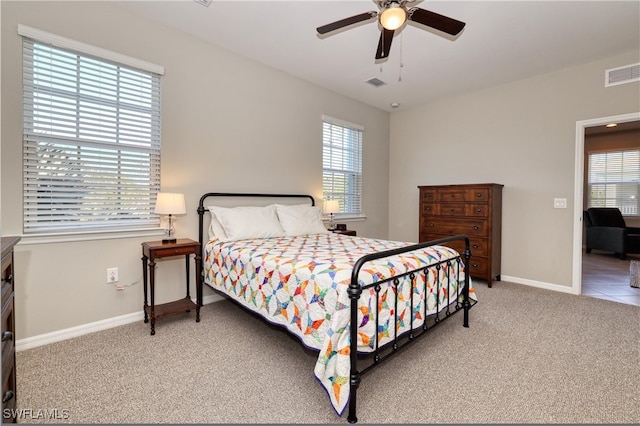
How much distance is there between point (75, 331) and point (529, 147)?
549 cm

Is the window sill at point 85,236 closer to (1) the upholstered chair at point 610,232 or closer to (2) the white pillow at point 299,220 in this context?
(2) the white pillow at point 299,220

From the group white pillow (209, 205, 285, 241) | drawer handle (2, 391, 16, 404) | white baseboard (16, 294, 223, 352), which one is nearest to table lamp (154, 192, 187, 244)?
white pillow (209, 205, 285, 241)

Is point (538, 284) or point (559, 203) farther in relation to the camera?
point (538, 284)

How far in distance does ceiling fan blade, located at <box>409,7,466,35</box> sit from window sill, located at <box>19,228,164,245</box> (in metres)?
2.86

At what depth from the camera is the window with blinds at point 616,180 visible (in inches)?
237

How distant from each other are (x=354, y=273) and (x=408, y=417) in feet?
2.72

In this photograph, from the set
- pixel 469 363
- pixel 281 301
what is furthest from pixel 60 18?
pixel 469 363

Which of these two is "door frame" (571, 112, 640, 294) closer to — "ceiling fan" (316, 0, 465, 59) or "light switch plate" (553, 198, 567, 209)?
"light switch plate" (553, 198, 567, 209)

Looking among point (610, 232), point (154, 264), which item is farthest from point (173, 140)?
point (610, 232)

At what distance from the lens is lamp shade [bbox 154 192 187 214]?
2.63m

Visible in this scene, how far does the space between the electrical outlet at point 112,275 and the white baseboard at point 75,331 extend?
341 millimetres

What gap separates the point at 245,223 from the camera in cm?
309

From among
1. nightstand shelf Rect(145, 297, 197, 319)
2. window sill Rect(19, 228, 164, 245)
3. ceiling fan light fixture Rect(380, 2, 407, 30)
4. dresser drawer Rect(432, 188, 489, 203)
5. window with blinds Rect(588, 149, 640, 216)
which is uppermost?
ceiling fan light fixture Rect(380, 2, 407, 30)

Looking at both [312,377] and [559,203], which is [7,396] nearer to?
[312,377]
